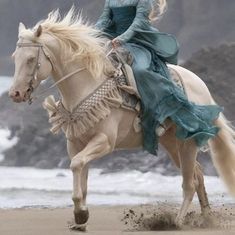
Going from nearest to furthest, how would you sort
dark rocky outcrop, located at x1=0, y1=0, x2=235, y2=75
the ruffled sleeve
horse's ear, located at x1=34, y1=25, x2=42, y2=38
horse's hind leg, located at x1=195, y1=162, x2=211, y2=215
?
horse's ear, located at x1=34, y1=25, x2=42, y2=38 < the ruffled sleeve < horse's hind leg, located at x1=195, y1=162, x2=211, y2=215 < dark rocky outcrop, located at x1=0, y1=0, x2=235, y2=75

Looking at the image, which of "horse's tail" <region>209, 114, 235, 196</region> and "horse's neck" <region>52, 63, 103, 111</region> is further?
"horse's tail" <region>209, 114, 235, 196</region>

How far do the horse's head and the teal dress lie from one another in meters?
0.81

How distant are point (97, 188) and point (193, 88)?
6605 mm

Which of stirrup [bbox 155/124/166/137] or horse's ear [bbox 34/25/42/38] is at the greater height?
horse's ear [bbox 34/25/42/38]

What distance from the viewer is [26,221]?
8.59 metres

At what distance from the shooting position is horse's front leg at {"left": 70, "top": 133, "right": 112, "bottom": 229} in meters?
6.41

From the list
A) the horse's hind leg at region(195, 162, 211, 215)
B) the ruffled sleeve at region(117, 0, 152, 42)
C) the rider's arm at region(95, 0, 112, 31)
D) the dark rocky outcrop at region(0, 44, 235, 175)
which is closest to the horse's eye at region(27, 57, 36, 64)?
the ruffled sleeve at region(117, 0, 152, 42)

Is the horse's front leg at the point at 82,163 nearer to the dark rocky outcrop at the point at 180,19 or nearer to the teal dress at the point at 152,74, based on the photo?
the teal dress at the point at 152,74

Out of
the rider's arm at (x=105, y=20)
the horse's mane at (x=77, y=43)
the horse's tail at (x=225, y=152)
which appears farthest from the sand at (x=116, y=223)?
the rider's arm at (x=105, y=20)

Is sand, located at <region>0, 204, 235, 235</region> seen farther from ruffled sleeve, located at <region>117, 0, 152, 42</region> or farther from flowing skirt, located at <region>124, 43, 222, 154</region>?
ruffled sleeve, located at <region>117, 0, 152, 42</region>

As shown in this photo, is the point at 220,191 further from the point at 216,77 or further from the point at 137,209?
the point at 216,77

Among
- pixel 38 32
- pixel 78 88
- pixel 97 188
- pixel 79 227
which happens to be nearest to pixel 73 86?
pixel 78 88

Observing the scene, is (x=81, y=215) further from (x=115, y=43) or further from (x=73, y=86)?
(x=115, y=43)

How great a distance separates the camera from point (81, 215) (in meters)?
6.51
